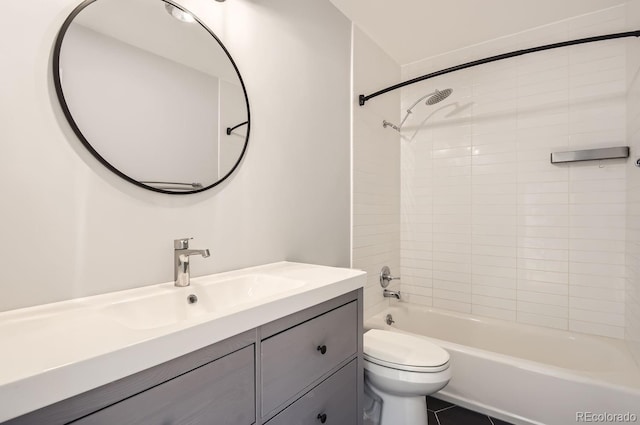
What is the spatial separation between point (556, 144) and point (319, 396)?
2237mm

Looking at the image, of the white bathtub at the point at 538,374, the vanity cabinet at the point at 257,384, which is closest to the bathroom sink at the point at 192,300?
the vanity cabinet at the point at 257,384

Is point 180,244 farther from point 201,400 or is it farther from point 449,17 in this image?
point 449,17

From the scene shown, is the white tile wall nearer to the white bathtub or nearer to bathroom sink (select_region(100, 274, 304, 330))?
the white bathtub

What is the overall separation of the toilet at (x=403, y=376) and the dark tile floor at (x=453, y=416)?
1.18 ft

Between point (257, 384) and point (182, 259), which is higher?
point (182, 259)

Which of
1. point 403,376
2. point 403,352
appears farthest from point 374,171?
point 403,376

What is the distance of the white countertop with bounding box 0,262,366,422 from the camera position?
1.47 feet

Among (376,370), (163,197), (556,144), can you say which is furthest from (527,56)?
(163,197)

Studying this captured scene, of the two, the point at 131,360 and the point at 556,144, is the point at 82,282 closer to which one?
the point at 131,360

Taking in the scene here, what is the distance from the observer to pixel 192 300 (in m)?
1.01

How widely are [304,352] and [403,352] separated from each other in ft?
2.48

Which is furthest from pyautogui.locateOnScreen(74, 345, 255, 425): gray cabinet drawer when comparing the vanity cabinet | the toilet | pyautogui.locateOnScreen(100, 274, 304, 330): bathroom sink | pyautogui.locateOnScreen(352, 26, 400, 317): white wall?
pyautogui.locateOnScreen(352, 26, 400, 317): white wall

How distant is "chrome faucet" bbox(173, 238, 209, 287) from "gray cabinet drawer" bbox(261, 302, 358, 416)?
1.33 ft

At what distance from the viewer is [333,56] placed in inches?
75.5
